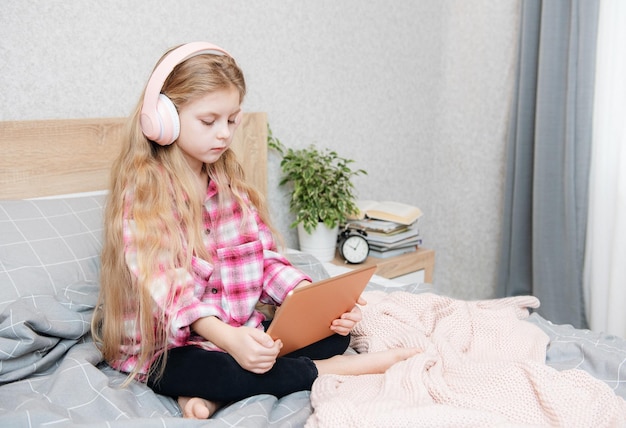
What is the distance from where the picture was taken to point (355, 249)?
223cm

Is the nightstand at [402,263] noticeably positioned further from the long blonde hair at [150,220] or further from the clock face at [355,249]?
the long blonde hair at [150,220]

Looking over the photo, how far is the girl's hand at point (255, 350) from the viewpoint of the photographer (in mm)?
1126

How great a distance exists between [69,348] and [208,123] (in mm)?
512

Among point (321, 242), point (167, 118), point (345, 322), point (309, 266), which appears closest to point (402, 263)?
point (321, 242)

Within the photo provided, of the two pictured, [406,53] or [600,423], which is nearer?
[600,423]

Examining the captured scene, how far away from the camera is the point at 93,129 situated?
5.65 feet

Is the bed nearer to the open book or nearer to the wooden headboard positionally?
the wooden headboard

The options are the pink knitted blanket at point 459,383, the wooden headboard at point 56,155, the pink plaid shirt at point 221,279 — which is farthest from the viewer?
the wooden headboard at point 56,155

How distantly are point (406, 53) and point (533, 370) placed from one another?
6.03ft

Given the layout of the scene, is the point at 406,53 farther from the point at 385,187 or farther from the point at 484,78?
the point at 385,187

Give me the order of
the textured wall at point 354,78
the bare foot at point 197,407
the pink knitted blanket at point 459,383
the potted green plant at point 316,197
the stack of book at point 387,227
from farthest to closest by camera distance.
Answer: the stack of book at point 387,227 → the potted green plant at point 316,197 → the textured wall at point 354,78 → the bare foot at point 197,407 → the pink knitted blanket at point 459,383

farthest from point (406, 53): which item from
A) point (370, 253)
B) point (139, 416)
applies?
point (139, 416)

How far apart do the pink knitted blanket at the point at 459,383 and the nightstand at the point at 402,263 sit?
2.53 feet

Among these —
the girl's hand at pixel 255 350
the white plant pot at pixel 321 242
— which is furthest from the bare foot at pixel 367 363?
the white plant pot at pixel 321 242
